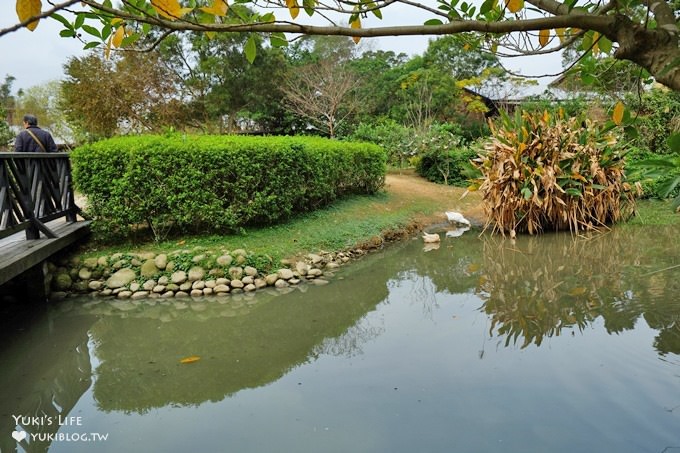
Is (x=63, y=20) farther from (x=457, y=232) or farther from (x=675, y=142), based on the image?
(x=457, y=232)

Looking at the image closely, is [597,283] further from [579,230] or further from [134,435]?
[134,435]

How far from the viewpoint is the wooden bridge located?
5004 mm

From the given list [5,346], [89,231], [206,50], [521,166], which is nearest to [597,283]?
[521,166]

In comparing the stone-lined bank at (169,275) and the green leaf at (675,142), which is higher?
the green leaf at (675,142)

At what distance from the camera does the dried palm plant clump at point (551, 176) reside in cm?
816

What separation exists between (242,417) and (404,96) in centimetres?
2059

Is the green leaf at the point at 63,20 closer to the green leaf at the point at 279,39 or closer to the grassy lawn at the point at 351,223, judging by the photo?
the green leaf at the point at 279,39

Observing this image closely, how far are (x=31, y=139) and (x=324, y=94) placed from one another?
1473 centimetres

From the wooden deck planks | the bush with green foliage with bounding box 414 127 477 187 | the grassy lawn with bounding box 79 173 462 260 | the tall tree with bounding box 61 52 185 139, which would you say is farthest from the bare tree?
the wooden deck planks

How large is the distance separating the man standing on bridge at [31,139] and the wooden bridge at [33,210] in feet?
1.66

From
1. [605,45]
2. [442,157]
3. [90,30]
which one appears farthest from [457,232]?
[90,30]

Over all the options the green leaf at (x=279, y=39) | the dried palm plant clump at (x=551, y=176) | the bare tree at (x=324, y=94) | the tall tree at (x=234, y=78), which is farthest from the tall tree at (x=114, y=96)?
the green leaf at (x=279, y=39)

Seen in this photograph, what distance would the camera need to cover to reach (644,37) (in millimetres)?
1421

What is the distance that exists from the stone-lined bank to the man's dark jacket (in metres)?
1.91
